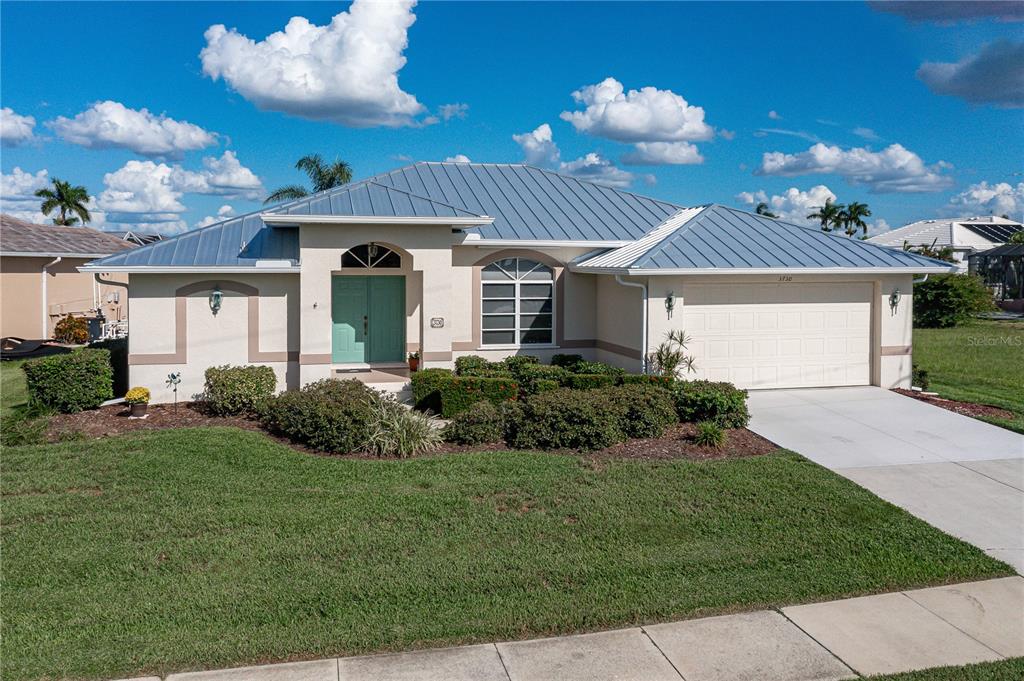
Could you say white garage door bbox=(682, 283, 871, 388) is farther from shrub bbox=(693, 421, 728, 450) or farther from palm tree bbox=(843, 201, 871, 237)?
palm tree bbox=(843, 201, 871, 237)

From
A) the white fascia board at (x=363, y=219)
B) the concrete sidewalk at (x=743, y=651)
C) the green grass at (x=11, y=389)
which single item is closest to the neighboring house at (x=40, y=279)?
the green grass at (x=11, y=389)

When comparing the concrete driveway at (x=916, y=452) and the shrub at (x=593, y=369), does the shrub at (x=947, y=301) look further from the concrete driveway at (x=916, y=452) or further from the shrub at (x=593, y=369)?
the shrub at (x=593, y=369)

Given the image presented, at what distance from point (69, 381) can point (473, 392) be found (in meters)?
7.86

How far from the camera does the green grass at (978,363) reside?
1680 centimetres

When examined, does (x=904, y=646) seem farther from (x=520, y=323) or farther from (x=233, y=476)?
(x=520, y=323)

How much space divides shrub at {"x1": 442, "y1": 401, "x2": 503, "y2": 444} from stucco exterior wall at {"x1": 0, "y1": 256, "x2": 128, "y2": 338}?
20.4 meters

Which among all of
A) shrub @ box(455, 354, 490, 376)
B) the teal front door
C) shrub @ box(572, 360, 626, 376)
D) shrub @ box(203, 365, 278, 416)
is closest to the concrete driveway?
shrub @ box(572, 360, 626, 376)

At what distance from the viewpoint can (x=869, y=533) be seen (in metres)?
8.88

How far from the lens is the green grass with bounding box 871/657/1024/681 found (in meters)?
6.02

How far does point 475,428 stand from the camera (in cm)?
1256

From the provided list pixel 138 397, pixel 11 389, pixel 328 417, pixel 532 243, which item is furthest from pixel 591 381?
pixel 11 389

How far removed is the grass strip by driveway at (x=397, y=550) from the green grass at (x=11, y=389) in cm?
622

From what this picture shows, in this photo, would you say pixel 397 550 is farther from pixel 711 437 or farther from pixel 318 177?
pixel 318 177

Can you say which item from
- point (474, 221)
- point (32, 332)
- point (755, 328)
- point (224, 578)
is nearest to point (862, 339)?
point (755, 328)
